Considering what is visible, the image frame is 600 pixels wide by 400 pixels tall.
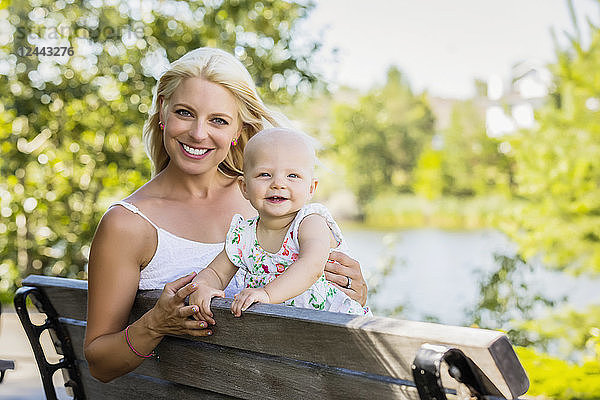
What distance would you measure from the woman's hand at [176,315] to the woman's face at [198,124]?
475mm

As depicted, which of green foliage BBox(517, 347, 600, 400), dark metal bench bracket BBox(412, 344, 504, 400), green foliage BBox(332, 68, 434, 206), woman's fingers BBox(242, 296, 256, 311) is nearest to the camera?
dark metal bench bracket BBox(412, 344, 504, 400)

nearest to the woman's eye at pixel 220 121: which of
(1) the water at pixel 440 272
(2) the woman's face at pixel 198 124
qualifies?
(2) the woman's face at pixel 198 124

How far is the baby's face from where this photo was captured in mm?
1562

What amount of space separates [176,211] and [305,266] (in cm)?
53

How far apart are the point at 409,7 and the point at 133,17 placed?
2798 centimetres

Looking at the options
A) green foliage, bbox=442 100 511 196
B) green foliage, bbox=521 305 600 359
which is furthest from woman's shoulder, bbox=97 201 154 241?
green foliage, bbox=442 100 511 196

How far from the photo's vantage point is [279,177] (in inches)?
61.4

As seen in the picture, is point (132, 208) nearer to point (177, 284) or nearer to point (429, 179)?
point (177, 284)

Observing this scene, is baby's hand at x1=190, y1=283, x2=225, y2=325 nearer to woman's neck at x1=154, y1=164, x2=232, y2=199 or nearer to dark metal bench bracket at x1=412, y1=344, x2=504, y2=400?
dark metal bench bracket at x1=412, y1=344, x2=504, y2=400

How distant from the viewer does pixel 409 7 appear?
104ft

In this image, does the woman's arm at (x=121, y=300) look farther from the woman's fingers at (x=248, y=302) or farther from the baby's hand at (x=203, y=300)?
the woman's fingers at (x=248, y=302)

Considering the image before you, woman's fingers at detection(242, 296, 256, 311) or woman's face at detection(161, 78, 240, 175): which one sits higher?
woman's face at detection(161, 78, 240, 175)

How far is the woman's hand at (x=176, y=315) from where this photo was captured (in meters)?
1.34

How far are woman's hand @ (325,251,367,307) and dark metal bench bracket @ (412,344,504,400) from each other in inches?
29.4
